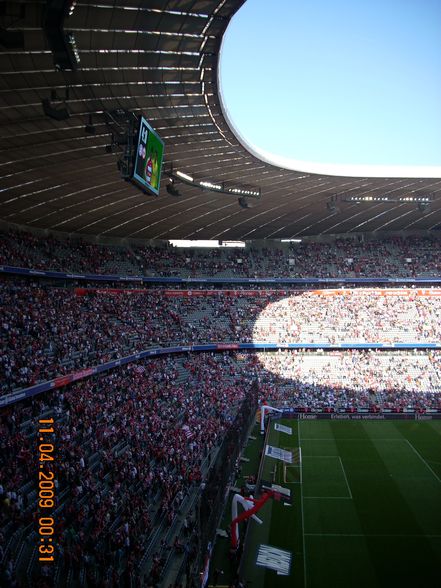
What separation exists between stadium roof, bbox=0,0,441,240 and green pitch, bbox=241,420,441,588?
1710cm

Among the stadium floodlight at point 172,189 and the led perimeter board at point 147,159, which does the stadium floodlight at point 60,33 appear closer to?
the led perimeter board at point 147,159

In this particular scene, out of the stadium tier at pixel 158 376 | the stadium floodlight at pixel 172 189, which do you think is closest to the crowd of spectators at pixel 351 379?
the stadium tier at pixel 158 376

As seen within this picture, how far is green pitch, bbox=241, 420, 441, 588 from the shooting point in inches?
671

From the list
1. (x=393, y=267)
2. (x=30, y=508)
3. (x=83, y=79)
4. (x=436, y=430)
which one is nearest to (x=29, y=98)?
(x=83, y=79)

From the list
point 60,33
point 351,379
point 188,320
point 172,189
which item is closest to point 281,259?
point 188,320

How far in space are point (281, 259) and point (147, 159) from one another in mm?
35619

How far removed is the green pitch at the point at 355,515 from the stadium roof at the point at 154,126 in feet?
56.1

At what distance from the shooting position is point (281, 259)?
54.3 m

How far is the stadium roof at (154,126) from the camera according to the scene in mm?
16172

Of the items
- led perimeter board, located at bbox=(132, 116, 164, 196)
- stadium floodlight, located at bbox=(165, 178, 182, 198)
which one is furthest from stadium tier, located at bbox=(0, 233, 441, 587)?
stadium floodlight, located at bbox=(165, 178, 182, 198)

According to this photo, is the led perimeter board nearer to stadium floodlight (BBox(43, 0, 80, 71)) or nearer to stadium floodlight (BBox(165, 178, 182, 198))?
stadium floodlight (BBox(43, 0, 80, 71))

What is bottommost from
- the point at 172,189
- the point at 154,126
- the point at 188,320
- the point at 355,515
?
the point at 355,515

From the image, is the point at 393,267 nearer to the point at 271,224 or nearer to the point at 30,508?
the point at 271,224

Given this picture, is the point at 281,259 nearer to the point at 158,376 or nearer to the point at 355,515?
the point at 158,376
